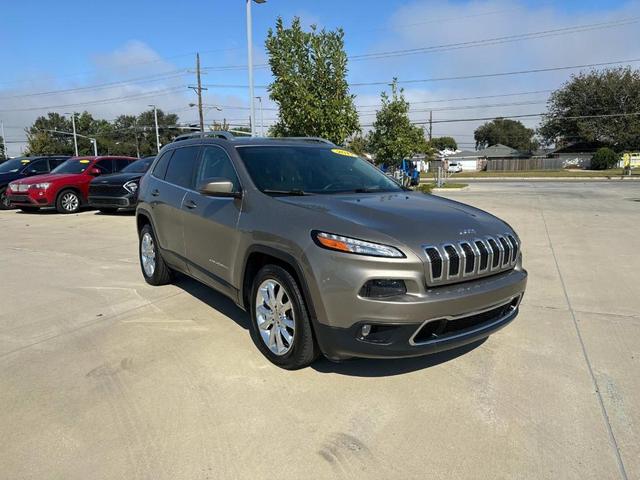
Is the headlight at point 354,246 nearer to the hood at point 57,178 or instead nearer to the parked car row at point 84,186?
Result: the parked car row at point 84,186

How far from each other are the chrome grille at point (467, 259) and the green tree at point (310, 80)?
1074cm

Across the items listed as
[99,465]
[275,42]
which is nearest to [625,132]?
[275,42]

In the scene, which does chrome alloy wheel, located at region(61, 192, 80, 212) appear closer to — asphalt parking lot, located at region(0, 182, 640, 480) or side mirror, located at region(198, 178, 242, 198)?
asphalt parking lot, located at region(0, 182, 640, 480)

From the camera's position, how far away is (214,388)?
129 inches

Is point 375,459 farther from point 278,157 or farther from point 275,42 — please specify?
point 275,42

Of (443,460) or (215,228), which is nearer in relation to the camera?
(443,460)

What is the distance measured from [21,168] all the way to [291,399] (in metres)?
16.2

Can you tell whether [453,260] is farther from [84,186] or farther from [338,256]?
[84,186]

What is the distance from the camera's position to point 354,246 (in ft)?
9.69

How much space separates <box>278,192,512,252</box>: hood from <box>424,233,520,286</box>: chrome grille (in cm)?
5

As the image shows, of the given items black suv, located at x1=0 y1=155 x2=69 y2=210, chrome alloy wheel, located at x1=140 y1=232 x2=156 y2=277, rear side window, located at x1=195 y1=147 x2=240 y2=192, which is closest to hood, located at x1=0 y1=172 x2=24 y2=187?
black suv, located at x1=0 y1=155 x2=69 y2=210

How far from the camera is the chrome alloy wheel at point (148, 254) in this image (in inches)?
227

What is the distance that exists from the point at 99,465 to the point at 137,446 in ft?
0.68

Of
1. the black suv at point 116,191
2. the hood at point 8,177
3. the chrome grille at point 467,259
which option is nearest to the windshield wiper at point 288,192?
the chrome grille at point 467,259
